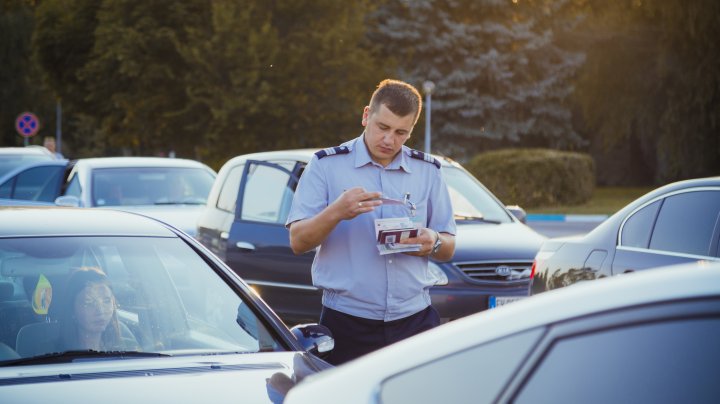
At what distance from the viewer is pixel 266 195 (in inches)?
374

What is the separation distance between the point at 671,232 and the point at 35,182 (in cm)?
1091

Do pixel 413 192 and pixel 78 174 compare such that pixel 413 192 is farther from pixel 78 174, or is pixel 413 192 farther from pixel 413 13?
pixel 413 13

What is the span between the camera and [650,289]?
2.09 metres

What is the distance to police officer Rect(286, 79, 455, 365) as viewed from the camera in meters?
4.80

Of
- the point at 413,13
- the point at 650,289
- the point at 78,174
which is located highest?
the point at 413,13

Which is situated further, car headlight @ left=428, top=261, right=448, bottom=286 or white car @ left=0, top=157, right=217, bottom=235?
white car @ left=0, top=157, right=217, bottom=235

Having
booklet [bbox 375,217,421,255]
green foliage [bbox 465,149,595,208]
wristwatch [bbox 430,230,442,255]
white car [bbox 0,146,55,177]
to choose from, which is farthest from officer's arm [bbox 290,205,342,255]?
green foliage [bbox 465,149,595,208]

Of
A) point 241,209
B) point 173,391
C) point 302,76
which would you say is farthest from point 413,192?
point 302,76

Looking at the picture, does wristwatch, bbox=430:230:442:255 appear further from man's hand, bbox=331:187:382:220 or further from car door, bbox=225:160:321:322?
car door, bbox=225:160:321:322

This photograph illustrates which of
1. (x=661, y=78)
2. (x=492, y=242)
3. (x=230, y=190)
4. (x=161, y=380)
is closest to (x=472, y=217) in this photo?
(x=492, y=242)

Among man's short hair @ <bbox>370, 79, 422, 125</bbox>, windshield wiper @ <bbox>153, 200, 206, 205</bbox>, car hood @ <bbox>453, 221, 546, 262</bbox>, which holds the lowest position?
windshield wiper @ <bbox>153, 200, 206, 205</bbox>

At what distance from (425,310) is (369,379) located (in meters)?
2.64

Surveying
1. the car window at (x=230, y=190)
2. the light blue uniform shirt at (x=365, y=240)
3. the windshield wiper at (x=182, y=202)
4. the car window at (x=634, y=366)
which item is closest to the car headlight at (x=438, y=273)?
the car window at (x=230, y=190)

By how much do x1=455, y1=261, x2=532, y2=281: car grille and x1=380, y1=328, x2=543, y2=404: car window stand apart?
6.47 meters
